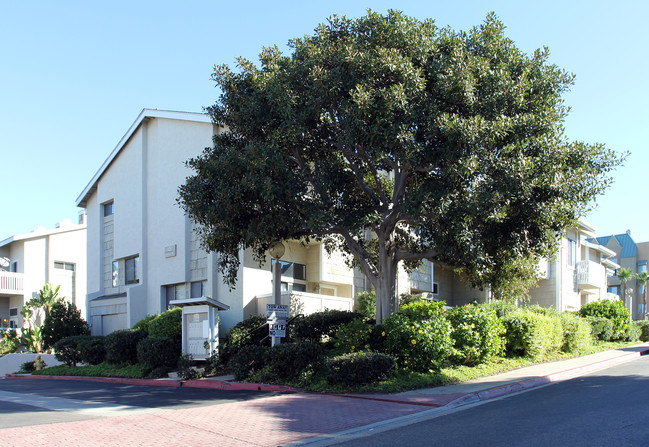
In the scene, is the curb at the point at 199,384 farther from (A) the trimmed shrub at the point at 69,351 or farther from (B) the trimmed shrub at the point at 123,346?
(A) the trimmed shrub at the point at 69,351

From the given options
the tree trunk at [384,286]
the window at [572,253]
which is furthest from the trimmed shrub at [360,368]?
the window at [572,253]

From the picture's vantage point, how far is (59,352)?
73.3 feet

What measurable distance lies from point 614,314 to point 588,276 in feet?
29.5

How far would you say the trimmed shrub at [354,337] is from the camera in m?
14.4

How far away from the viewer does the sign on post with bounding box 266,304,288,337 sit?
15.3 meters

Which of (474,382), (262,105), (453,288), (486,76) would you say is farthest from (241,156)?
(453,288)

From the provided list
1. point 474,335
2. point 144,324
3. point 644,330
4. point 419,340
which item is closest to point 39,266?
point 144,324

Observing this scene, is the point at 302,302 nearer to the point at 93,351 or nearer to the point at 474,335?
the point at 474,335

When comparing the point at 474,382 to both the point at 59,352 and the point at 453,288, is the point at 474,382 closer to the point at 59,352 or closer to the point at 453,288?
the point at 59,352

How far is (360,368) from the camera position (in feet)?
41.8

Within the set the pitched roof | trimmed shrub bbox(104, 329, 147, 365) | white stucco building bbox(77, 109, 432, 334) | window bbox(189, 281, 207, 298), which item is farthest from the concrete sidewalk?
the pitched roof

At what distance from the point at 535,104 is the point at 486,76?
1772mm

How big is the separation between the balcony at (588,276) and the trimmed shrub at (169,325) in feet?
81.0

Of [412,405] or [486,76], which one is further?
[486,76]
